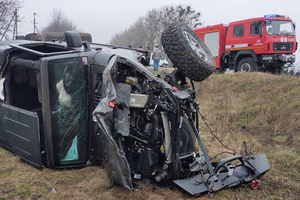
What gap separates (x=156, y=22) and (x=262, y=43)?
33564 millimetres

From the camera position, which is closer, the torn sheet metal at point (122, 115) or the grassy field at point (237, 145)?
the torn sheet metal at point (122, 115)

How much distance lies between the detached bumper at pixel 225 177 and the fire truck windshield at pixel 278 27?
26.1 ft

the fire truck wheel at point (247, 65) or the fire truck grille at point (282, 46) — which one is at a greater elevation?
the fire truck grille at point (282, 46)

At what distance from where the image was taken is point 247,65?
33.8ft

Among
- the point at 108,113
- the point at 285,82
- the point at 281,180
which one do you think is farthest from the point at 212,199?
the point at 285,82

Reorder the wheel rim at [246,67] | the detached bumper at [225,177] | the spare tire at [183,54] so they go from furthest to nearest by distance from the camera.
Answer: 1. the wheel rim at [246,67]
2. the spare tire at [183,54]
3. the detached bumper at [225,177]

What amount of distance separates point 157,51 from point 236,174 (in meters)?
11.1

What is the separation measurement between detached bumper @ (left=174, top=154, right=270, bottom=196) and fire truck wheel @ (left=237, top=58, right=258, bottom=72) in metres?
7.53

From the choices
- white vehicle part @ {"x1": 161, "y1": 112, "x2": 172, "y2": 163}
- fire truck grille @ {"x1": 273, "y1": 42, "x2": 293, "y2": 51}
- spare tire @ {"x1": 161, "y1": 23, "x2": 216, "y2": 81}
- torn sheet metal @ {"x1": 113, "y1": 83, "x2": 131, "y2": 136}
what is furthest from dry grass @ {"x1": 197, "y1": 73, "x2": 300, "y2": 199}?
fire truck grille @ {"x1": 273, "y1": 42, "x2": 293, "y2": 51}

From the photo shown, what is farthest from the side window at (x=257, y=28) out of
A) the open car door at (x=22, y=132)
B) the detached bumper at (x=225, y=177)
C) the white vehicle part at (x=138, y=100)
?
the open car door at (x=22, y=132)

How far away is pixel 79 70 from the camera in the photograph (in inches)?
116

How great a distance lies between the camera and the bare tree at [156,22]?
38.3m

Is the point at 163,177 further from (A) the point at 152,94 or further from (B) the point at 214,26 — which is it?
(B) the point at 214,26

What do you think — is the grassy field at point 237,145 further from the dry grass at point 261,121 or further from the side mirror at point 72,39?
the side mirror at point 72,39
